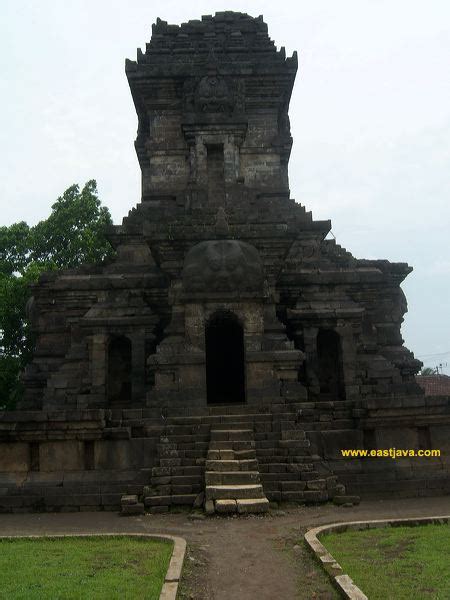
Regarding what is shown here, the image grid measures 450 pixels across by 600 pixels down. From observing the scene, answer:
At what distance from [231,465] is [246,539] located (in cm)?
266

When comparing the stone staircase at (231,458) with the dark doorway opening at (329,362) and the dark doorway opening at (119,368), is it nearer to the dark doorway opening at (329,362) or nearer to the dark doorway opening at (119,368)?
the dark doorway opening at (329,362)

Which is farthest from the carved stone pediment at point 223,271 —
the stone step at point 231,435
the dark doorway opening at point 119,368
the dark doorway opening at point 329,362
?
→ the stone step at point 231,435

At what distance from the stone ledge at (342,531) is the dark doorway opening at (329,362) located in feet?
24.6

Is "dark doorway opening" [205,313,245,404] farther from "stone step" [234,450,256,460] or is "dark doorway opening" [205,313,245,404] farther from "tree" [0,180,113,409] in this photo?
"tree" [0,180,113,409]

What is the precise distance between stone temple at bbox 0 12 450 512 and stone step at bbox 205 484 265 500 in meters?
0.03

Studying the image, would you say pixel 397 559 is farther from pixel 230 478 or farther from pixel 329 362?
pixel 329 362

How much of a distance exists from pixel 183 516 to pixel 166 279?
8.48 metres

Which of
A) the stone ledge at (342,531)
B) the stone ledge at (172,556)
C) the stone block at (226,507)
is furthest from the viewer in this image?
the stone block at (226,507)

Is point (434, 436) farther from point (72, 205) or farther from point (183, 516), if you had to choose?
point (72, 205)

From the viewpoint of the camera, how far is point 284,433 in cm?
1267

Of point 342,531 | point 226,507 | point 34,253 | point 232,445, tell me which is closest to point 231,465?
point 232,445

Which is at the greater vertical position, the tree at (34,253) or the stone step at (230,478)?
the tree at (34,253)

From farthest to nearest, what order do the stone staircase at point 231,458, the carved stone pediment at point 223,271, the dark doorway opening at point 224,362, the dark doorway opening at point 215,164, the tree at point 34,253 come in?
1. the tree at point 34,253
2. the dark doorway opening at point 215,164
3. the dark doorway opening at point 224,362
4. the carved stone pediment at point 223,271
5. the stone staircase at point 231,458

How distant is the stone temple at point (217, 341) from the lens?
1226 centimetres
